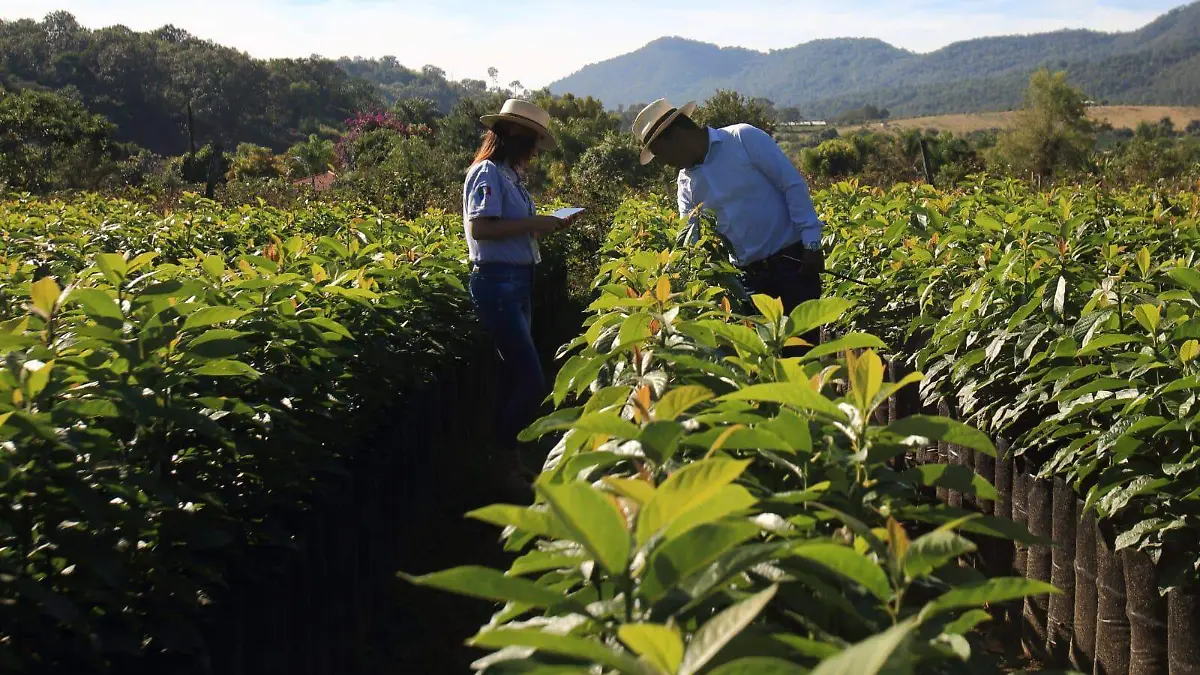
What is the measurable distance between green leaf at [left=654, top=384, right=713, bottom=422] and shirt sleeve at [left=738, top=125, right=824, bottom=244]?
11.6 ft

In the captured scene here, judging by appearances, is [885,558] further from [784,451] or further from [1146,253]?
[1146,253]

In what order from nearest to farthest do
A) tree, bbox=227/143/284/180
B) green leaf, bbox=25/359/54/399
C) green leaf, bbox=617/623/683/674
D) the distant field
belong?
green leaf, bbox=617/623/683/674 < green leaf, bbox=25/359/54/399 < tree, bbox=227/143/284/180 < the distant field

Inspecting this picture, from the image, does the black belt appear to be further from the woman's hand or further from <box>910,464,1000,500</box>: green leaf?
<box>910,464,1000,500</box>: green leaf

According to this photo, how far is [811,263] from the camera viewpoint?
4.88 meters

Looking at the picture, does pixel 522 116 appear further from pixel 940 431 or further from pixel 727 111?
pixel 727 111

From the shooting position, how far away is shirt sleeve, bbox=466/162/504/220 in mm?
4867

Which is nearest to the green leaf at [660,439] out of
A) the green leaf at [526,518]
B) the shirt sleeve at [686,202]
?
the green leaf at [526,518]

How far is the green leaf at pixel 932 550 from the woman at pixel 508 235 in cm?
390

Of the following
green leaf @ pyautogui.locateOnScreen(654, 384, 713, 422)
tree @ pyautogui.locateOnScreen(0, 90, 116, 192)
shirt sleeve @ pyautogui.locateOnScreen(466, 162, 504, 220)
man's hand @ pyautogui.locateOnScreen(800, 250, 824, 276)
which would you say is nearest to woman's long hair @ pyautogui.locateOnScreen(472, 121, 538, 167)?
shirt sleeve @ pyautogui.locateOnScreen(466, 162, 504, 220)

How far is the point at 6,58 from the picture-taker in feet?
276

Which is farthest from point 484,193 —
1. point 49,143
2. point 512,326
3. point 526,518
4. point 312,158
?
point 312,158

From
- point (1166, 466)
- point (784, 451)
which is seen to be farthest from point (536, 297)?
point (784, 451)

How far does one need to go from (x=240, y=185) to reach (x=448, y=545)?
21034 mm

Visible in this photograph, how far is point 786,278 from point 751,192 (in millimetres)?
472
